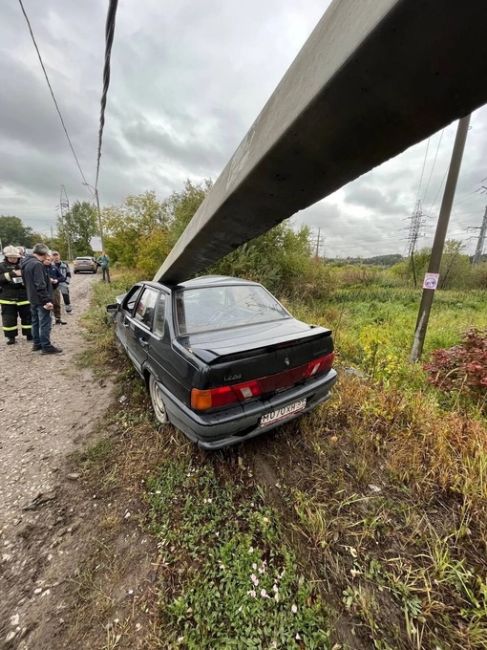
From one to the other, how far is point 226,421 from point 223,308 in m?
1.29

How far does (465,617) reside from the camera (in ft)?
4.28

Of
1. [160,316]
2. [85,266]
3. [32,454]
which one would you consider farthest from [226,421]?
[85,266]

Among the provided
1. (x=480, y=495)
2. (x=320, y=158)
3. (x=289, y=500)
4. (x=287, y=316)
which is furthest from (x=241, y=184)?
(x=480, y=495)

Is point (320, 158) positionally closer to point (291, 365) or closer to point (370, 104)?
point (370, 104)

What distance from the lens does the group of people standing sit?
Answer: 4430 mm

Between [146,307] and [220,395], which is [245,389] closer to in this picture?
[220,395]

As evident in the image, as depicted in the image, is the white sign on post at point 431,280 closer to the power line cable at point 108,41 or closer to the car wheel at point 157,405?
the car wheel at point 157,405

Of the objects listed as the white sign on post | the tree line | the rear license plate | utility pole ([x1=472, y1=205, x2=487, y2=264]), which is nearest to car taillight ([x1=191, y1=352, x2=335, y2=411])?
the rear license plate

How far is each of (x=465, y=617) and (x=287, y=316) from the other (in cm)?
238

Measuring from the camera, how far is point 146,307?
10.3 ft

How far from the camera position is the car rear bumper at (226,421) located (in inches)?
73.3

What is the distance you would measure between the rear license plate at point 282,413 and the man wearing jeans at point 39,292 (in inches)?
174

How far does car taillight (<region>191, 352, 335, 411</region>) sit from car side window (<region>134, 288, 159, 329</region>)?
1.32 m

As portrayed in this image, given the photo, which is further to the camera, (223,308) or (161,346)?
(223,308)
